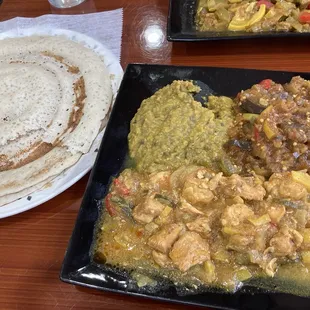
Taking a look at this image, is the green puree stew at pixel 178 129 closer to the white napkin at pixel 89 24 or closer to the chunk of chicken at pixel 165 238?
the chunk of chicken at pixel 165 238

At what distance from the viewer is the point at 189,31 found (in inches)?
119

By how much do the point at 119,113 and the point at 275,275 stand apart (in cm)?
122

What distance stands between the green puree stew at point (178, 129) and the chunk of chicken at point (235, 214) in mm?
383

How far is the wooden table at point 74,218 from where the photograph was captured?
6.41ft

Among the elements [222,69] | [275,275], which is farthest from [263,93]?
[275,275]

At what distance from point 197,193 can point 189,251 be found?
10.8 inches

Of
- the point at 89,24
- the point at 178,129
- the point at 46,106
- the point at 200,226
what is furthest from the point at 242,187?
the point at 89,24

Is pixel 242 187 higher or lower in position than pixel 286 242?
higher

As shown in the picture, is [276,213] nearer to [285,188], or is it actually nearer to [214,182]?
[285,188]

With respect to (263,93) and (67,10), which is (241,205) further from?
(67,10)

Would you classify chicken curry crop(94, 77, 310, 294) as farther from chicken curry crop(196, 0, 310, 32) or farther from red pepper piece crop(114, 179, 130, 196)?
chicken curry crop(196, 0, 310, 32)

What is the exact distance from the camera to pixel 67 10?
377 cm

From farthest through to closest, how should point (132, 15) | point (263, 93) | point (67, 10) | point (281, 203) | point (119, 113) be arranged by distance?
point (67, 10), point (132, 15), point (119, 113), point (263, 93), point (281, 203)

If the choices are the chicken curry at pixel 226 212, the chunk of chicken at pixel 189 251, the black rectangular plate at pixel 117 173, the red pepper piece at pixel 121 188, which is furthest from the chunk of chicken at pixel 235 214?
the red pepper piece at pixel 121 188
